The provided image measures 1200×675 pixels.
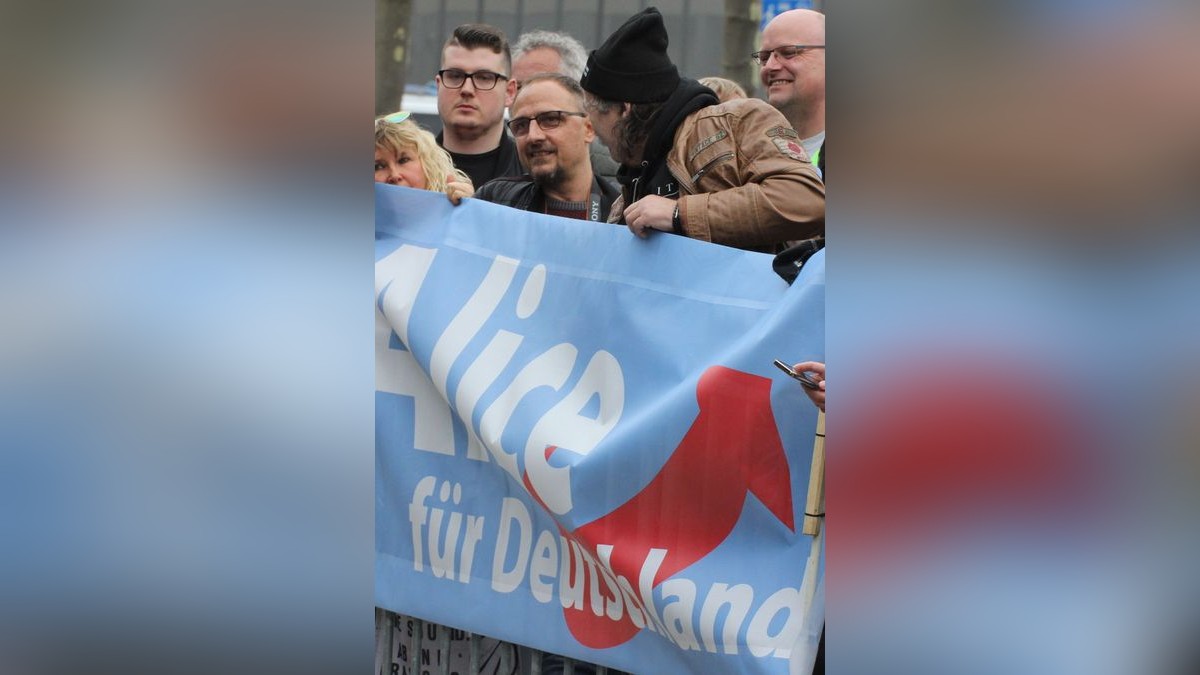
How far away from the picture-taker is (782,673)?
2863 mm

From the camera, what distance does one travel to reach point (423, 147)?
13.0ft

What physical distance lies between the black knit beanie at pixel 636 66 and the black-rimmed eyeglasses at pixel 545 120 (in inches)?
15.8

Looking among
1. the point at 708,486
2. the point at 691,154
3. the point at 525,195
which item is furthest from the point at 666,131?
the point at 708,486

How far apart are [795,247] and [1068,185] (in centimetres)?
183

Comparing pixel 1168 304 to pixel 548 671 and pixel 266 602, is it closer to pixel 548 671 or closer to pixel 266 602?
pixel 266 602

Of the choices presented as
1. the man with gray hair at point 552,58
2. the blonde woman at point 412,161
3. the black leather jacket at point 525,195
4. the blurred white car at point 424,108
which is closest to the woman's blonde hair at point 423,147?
the blonde woman at point 412,161

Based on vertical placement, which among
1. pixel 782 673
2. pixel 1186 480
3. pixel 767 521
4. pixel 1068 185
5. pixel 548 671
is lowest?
pixel 548 671

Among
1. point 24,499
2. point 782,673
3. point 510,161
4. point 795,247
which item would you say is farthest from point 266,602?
point 510,161

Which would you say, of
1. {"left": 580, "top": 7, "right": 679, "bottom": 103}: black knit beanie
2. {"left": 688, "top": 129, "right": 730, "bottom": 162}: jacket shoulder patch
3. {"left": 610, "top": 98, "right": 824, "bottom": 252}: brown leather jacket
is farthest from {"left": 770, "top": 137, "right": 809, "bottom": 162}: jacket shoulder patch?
{"left": 580, "top": 7, "right": 679, "bottom": 103}: black knit beanie

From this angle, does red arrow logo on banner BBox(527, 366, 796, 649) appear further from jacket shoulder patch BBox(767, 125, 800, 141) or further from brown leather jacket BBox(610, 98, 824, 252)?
jacket shoulder patch BBox(767, 125, 800, 141)

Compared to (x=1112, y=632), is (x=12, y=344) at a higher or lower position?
higher

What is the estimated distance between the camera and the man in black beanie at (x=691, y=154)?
3221 mm

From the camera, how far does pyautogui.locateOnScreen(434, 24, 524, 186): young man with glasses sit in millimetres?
4648

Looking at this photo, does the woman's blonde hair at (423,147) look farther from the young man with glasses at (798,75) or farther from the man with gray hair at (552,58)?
the young man with glasses at (798,75)
